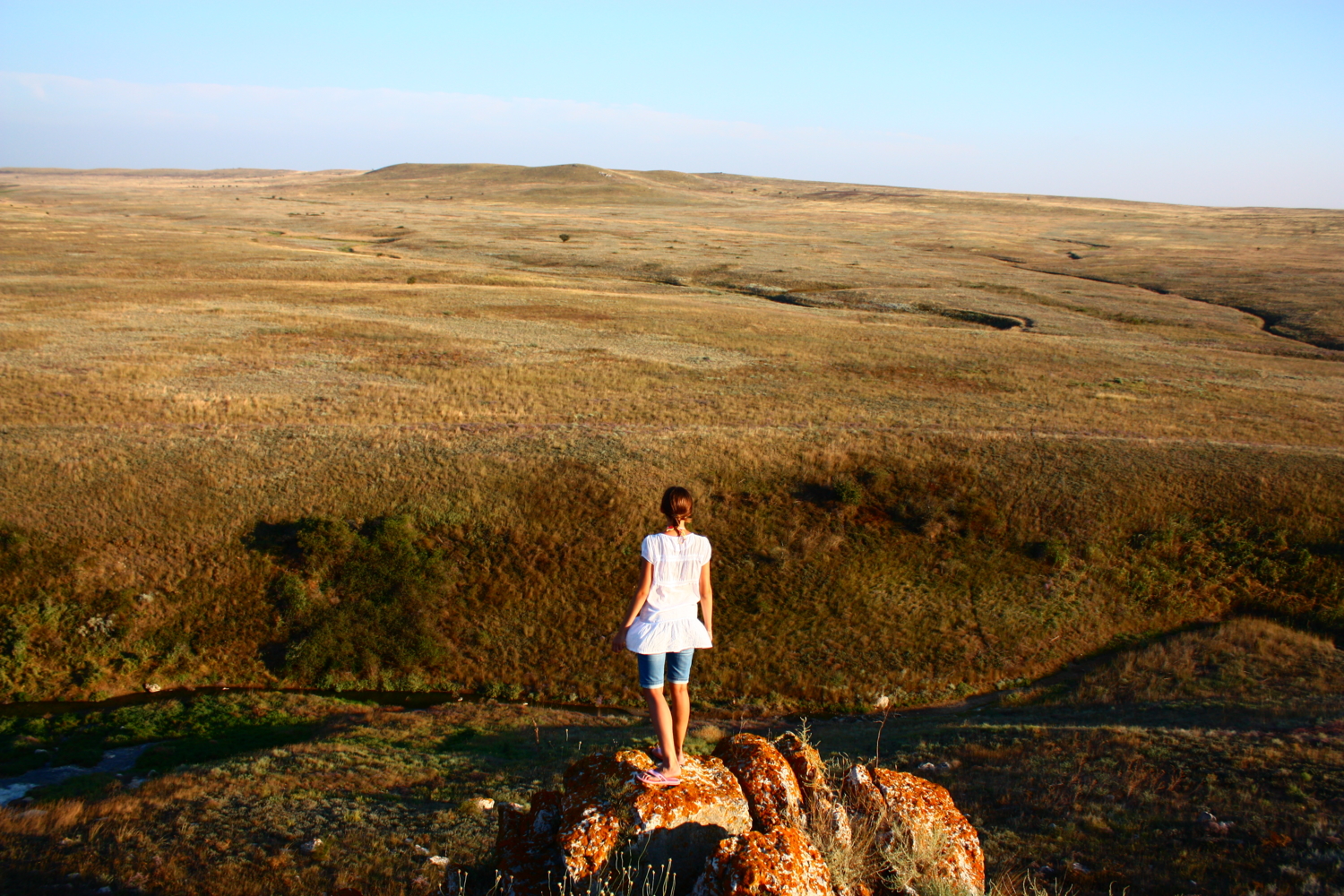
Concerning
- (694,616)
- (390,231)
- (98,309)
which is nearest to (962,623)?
(694,616)

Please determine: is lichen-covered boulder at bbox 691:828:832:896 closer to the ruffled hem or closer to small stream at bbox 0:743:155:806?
the ruffled hem

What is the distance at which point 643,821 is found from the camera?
764cm

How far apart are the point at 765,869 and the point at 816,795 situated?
1.97m

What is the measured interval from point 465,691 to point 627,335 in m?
35.4

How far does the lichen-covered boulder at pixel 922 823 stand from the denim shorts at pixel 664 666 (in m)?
2.29

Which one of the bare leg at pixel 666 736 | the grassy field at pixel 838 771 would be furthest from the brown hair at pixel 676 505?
the grassy field at pixel 838 771

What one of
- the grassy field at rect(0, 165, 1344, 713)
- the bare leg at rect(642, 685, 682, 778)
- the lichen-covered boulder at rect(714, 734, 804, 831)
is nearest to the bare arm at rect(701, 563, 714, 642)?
the bare leg at rect(642, 685, 682, 778)

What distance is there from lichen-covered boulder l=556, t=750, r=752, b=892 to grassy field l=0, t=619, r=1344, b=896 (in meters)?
1.40

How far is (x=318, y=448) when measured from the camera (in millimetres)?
29969

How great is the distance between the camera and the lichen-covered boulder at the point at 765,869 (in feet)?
22.4

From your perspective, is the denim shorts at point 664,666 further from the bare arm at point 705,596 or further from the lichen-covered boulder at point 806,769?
the lichen-covered boulder at point 806,769

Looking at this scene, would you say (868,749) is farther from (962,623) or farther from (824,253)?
(824,253)

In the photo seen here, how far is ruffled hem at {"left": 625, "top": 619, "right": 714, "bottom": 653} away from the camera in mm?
8344

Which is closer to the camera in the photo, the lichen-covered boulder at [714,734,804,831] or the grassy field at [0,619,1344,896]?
the lichen-covered boulder at [714,734,804,831]
